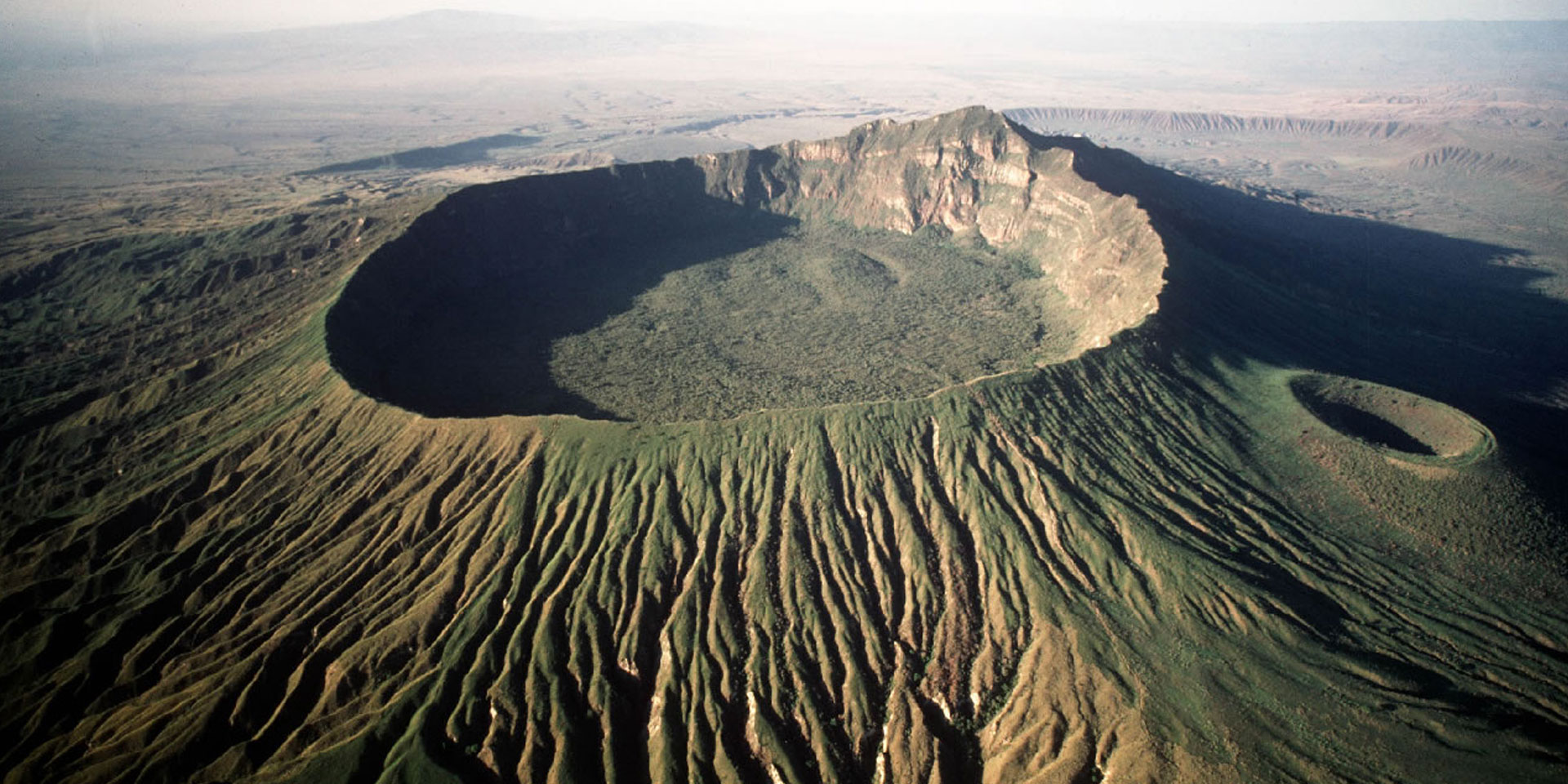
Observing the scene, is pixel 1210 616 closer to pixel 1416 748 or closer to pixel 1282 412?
pixel 1416 748

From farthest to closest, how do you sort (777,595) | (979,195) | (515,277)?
1. (979,195)
2. (515,277)
3. (777,595)

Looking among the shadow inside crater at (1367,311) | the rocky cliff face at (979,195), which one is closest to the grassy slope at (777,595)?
the shadow inside crater at (1367,311)

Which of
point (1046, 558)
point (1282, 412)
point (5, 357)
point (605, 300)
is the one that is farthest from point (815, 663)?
point (5, 357)

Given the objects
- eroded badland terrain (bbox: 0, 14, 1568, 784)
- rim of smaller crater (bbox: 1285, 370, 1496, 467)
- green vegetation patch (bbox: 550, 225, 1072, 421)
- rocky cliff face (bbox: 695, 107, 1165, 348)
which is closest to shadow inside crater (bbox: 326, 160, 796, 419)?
eroded badland terrain (bbox: 0, 14, 1568, 784)

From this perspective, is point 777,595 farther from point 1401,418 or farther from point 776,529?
point 1401,418

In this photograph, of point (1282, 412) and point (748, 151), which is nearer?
point (1282, 412)

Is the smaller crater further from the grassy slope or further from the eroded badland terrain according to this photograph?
the grassy slope

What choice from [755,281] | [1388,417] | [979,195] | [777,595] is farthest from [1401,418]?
[755,281]
